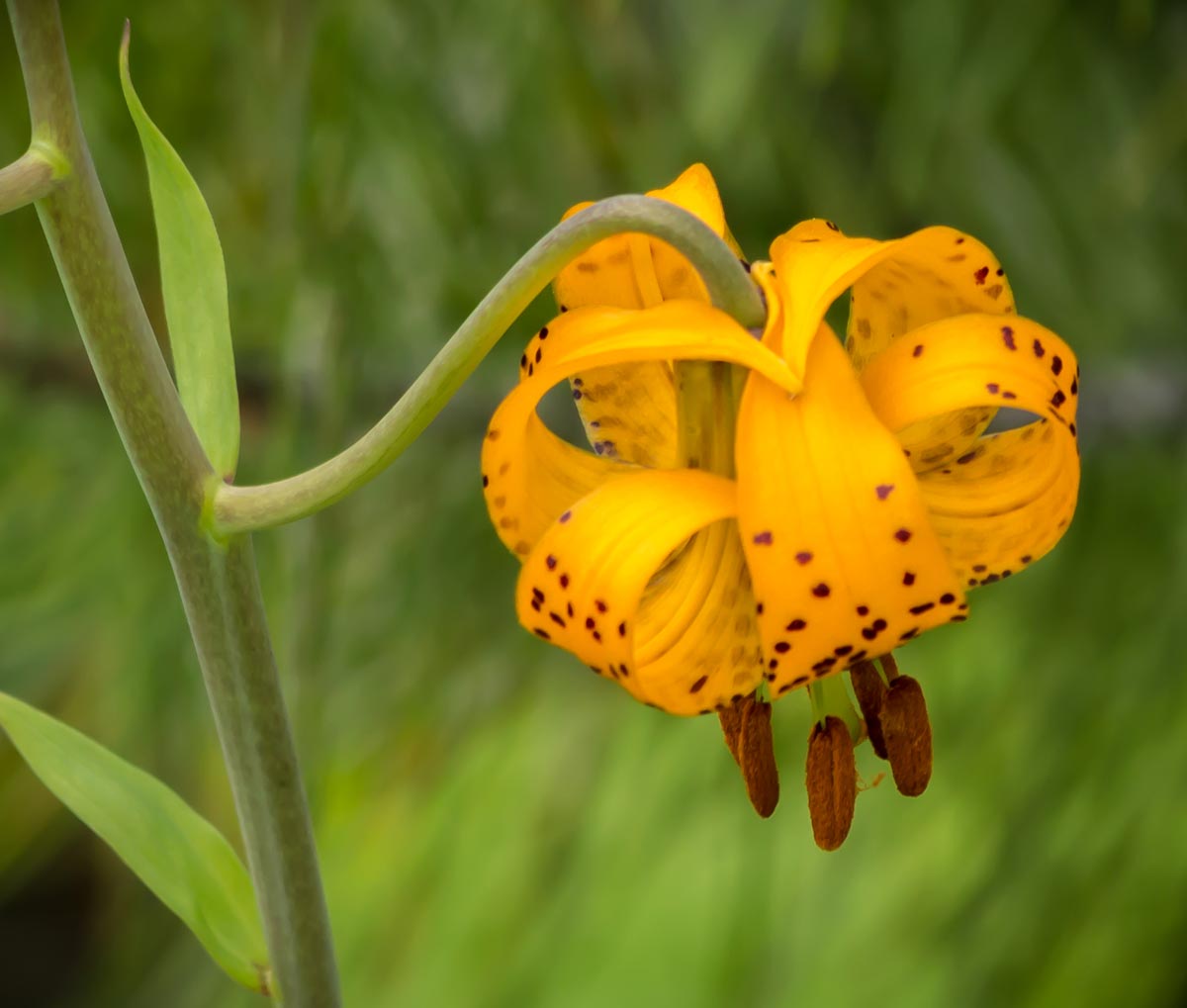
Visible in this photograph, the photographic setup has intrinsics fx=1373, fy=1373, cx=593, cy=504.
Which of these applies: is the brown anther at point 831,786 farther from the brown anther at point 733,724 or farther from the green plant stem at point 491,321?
the green plant stem at point 491,321

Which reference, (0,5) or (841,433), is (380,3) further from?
(841,433)

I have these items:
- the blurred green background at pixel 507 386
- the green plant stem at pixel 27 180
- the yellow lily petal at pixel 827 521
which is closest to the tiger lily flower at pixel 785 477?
the yellow lily petal at pixel 827 521

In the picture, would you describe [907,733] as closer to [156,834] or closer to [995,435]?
[995,435]

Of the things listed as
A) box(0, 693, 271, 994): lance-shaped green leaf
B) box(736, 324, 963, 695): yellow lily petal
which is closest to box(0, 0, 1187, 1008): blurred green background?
box(0, 693, 271, 994): lance-shaped green leaf

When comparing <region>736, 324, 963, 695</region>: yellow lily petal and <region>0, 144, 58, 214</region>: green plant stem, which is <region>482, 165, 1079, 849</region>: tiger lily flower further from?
<region>0, 144, 58, 214</region>: green plant stem

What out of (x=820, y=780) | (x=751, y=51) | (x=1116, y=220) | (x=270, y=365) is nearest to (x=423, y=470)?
(x=270, y=365)

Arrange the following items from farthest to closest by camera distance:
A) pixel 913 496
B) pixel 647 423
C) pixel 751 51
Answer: pixel 751 51 < pixel 647 423 < pixel 913 496
